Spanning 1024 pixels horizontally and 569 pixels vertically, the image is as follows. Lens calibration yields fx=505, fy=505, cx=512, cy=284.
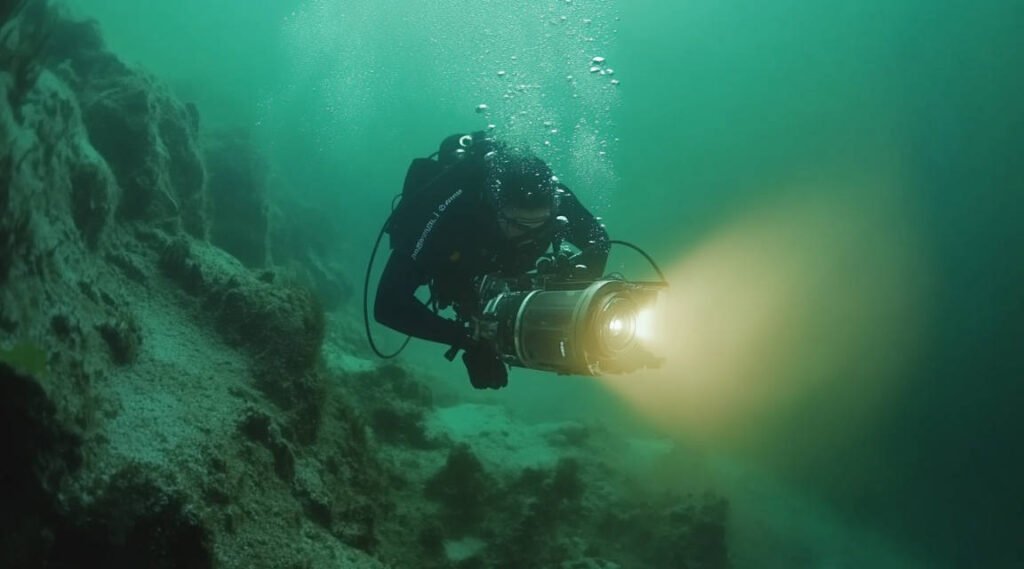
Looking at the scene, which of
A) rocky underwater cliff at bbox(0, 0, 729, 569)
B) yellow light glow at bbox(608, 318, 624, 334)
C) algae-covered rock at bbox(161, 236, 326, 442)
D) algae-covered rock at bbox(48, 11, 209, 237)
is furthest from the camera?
algae-covered rock at bbox(48, 11, 209, 237)

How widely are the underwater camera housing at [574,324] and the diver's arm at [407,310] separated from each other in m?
0.28

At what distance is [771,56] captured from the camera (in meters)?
53.7

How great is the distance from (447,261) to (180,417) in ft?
6.49

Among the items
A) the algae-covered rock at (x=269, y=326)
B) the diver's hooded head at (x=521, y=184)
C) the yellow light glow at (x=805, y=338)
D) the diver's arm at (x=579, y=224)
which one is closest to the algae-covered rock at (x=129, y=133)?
the algae-covered rock at (x=269, y=326)

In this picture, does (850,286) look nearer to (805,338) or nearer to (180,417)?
(805,338)

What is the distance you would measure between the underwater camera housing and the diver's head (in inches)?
18.8

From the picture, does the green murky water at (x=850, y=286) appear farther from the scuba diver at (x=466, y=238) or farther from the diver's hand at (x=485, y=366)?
the diver's hand at (x=485, y=366)

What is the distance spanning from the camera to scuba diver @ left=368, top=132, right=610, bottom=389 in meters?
3.45

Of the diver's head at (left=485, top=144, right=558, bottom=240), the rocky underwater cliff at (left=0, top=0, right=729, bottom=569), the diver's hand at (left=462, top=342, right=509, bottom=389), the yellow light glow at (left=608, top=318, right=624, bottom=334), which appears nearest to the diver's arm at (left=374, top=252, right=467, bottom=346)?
the diver's hand at (left=462, top=342, right=509, bottom=389)

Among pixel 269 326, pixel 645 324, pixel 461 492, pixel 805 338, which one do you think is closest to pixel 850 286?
pixel 805 338

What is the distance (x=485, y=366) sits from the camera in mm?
3258

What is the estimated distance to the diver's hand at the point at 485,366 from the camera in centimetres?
324

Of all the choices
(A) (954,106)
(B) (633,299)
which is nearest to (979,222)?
(A) (954,106)

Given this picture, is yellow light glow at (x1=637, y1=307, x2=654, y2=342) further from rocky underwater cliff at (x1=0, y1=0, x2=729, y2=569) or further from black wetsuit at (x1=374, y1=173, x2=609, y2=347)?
rocky underwater cliff at (x1=0, y1=0, x2=729, y2=569)
